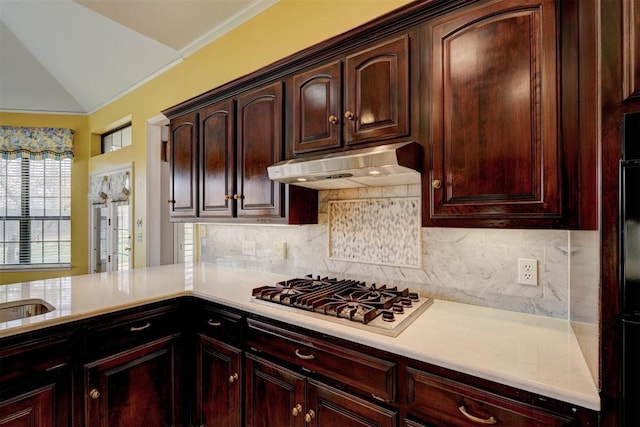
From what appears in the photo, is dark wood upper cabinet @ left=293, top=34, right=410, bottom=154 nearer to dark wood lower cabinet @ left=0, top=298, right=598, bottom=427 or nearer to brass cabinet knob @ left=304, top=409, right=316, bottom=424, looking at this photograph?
dark wood lower cabinet @ left=0, top=298, right=598, bottom=427

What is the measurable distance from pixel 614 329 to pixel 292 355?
1.14 metres

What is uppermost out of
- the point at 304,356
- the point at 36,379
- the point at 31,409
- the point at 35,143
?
the point at 35,143

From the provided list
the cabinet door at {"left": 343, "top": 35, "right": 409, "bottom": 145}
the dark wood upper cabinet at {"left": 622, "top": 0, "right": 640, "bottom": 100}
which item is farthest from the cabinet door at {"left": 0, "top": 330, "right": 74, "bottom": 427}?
the dark wood upper cabinet at {"left": 622, "top": 0, "right": 640, "bottom": 100}

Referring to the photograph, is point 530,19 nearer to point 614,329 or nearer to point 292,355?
point 614,329

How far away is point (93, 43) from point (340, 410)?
4253 mm

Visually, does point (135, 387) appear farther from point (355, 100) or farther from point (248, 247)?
point (355, 100)

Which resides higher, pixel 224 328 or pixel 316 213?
pixel 316 213

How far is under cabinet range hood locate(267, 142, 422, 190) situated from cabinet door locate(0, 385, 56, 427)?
145cm

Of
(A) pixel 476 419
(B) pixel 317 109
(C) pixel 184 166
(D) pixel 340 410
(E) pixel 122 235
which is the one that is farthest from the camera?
(E) pixel 122 235

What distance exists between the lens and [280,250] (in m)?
2.34

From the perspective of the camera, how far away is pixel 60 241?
4.72 m

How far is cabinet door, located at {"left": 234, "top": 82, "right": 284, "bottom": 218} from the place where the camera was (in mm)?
1896

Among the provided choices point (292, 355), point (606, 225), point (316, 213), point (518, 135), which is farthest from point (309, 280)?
point (606, 225)

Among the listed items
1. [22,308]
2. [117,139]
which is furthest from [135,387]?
[117,139]
